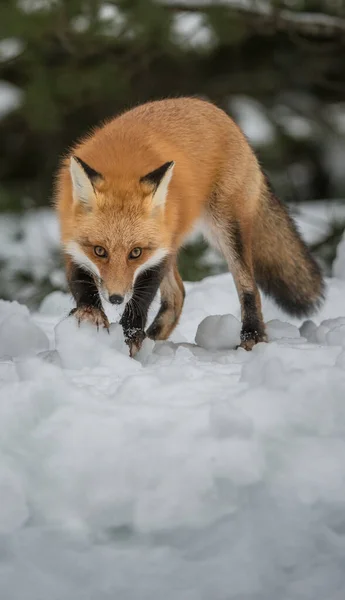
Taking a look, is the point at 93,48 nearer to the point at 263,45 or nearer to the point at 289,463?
the point at 263,45

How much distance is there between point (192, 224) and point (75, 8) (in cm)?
291

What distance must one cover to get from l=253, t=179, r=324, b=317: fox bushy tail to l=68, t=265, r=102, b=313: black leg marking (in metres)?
1.03

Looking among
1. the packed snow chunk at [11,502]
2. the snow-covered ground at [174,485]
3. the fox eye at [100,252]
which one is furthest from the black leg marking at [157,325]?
the packed snow chunk at [11,502]

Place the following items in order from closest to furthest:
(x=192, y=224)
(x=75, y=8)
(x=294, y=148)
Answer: (x=192, y=224) → (x=75, y=8) → (x=294, y=148)

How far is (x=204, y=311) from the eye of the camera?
4.61 metres

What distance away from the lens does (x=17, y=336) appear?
3.51 meters

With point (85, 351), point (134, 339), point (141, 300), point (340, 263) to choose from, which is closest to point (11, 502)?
point (85, 351)

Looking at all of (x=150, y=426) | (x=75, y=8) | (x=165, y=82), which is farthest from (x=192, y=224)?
(x=165, y=82)

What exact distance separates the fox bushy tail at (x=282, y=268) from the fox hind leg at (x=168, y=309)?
1.27 feet

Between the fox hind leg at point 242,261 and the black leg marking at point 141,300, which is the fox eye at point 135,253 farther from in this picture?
the fox hind leg at point 242,261

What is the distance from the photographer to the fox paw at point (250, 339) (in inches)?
145

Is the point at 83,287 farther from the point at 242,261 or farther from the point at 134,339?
the point at 242,261

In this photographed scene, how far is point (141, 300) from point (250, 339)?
52 centimetres

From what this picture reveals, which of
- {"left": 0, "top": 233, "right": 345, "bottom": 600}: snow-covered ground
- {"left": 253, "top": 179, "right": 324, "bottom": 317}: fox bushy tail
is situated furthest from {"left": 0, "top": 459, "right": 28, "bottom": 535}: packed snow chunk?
{"left": 253, "top": 179, "right": 324, "bottom": 317}: fox bushy tail
